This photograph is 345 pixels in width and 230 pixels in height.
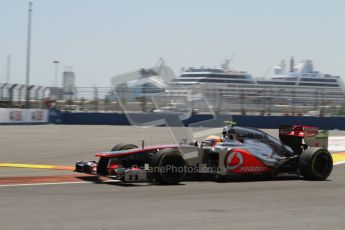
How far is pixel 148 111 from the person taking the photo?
3466 cm

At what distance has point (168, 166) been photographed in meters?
10.5

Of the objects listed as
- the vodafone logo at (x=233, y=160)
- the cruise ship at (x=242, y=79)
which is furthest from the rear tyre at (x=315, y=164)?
the cruise ship at (x=242, y=79)

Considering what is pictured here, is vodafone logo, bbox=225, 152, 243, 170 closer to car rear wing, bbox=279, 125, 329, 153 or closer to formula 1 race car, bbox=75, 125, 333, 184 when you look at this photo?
formula 1 race car, bbox=75, 125, 333, 184

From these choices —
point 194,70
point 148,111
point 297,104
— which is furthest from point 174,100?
point 194,70

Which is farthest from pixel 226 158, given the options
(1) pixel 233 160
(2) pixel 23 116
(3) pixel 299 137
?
(2) pixel 23 116

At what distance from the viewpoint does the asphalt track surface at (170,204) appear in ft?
22.6

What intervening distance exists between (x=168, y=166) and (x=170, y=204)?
7.14ft

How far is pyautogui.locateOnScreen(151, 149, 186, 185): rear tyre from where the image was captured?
10.4 metres

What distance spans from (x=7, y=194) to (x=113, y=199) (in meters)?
1.71

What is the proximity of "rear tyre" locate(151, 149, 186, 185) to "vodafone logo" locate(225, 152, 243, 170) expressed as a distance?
→ 911 mm

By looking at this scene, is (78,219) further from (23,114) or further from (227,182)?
(23,114)

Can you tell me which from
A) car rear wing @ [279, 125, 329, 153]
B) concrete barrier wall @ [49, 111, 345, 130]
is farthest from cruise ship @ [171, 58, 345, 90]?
car rear wing @ [279, 125, 329, 153]

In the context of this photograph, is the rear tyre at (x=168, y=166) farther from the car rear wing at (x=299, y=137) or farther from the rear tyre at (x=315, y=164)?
the car rear wing at (x=299, y=137)

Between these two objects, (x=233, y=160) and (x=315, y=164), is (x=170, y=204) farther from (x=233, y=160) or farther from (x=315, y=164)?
(x=315, y=164)
